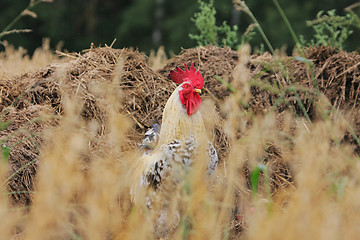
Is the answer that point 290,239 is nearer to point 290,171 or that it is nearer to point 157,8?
point 290,171

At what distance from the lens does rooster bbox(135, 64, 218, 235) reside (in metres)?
2.66

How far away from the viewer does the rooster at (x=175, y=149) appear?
2.66 metres

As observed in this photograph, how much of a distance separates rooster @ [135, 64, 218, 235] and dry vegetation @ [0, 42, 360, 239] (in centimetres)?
14

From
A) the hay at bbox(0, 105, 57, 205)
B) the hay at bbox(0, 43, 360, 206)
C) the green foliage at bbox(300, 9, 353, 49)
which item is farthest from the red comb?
the hay at bbox(0, 105, 57, 205)

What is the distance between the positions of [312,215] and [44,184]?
2.61 feet

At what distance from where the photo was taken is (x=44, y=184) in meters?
1.32

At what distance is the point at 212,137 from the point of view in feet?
12.4

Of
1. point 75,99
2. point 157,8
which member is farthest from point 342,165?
point 157,8

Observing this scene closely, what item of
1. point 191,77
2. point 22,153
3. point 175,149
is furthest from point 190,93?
point 22,153

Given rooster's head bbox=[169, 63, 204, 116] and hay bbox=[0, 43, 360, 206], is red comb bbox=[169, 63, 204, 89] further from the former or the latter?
hay bbox=[0, 43, 360, 206]

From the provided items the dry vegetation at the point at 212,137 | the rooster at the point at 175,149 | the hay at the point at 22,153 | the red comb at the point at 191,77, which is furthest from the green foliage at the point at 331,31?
the hay at the point at 22,153

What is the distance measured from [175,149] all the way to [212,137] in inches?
44.6

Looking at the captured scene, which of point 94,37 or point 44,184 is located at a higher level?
point 44,184

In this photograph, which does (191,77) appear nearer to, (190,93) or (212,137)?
(190,93)
